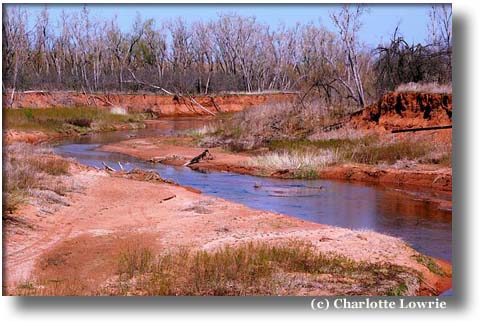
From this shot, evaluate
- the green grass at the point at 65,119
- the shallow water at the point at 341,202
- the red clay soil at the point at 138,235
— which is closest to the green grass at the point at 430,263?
the red clay soil at the point at 138,235

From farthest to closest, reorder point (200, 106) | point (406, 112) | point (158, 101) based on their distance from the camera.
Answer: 1. point (158, 101)
2. point (200, 106)
3. point (406, 112)

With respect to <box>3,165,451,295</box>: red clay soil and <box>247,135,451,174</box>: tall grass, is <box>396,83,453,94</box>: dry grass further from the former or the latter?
<box>3,165,451,295</box>: red clay soil

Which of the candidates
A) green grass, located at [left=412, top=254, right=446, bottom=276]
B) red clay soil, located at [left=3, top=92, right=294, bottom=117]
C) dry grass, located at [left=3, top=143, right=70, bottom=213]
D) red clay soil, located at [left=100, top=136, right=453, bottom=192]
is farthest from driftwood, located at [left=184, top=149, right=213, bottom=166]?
red clay soil, located at [left=3, top=92, right=294, bottom=117]

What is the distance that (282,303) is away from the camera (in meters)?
6.80

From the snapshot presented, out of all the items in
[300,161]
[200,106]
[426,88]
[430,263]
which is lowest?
[430,263]

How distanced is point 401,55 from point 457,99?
23542 mm

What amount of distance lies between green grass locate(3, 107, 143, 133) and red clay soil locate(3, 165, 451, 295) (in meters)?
19.8

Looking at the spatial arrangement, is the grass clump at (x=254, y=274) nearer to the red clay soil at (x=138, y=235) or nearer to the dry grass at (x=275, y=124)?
the red clay soil at (x=138, y=235)

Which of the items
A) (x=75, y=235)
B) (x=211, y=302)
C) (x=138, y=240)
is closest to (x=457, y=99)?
(x=211, y=302)

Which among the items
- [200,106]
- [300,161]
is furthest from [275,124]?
[200,106]

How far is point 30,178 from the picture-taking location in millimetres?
14250

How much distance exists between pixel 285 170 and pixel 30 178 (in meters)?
10.2

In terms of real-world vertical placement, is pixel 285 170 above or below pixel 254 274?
above

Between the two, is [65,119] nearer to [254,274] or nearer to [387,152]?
[387,152]
